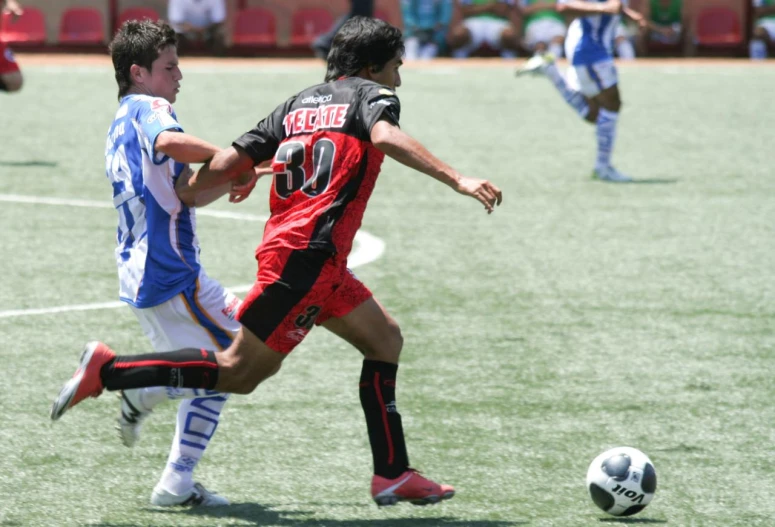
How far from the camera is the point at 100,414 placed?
6.37 metres

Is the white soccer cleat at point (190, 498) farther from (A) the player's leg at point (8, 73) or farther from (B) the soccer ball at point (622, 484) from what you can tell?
(A) the player's leg at point (8, 73)

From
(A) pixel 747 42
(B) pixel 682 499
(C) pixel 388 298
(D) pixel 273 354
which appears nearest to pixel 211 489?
(D) pixel 273 354

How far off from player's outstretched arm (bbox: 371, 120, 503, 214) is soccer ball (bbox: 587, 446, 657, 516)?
118cm

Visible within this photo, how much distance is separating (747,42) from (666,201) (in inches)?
775

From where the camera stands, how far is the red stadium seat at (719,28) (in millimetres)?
30469

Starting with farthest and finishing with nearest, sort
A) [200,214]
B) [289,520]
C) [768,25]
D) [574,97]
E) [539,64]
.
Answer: [768,25], [539,64], [574,97], [200,214], [289,520]

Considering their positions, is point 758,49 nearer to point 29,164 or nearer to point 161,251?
point 29,164

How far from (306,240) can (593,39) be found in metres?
9.87

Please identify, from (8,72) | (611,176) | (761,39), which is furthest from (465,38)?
(8,72)

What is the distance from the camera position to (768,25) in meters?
30.3

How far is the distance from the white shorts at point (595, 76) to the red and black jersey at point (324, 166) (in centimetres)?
946

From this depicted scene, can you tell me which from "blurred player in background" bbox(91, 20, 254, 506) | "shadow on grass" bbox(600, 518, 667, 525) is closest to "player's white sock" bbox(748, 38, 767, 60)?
"shadow on grass" bbox(600, 518, 667, 525)

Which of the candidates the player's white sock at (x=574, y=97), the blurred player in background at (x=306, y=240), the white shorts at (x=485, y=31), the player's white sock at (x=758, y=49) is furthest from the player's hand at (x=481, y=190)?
the player's white sock at (x=758, y=49)

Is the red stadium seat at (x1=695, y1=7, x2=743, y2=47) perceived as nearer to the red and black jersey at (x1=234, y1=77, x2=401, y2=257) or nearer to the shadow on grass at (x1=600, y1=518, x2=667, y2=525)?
the shadow on grass at (x1=600, y1=518, x2=667, y2=525)
